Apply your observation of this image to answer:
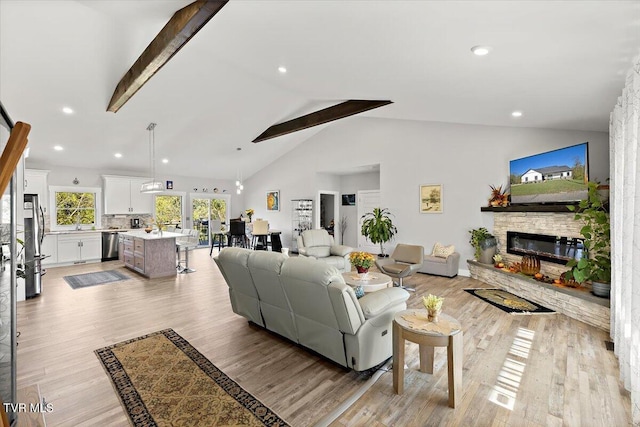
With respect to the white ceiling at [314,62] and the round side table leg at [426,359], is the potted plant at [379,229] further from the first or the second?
the round side table leg at [426,359]

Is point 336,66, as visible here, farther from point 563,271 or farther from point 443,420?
point 563,271

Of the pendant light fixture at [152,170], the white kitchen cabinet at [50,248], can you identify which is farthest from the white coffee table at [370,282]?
the white kitchen cabinet at [50,248]

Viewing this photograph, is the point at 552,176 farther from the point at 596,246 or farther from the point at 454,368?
the point at 454,368

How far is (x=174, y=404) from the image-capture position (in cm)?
221

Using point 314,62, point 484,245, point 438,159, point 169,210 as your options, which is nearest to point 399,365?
point 314,62

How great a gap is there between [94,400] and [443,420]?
2.60 m

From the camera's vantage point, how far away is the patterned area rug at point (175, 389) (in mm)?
2070

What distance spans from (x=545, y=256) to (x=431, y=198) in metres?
2.42

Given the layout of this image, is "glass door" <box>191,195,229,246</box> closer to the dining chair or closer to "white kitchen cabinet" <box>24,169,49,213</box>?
the dining chair

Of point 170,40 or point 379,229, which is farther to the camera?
point 379,229

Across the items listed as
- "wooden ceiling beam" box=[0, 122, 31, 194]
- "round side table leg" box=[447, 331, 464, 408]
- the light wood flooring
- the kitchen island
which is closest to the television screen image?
the kitchen island

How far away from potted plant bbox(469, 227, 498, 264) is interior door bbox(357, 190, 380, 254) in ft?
11.0

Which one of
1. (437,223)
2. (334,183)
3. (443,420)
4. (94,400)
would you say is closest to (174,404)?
(94,400)

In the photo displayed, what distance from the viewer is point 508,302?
451 centimetres
